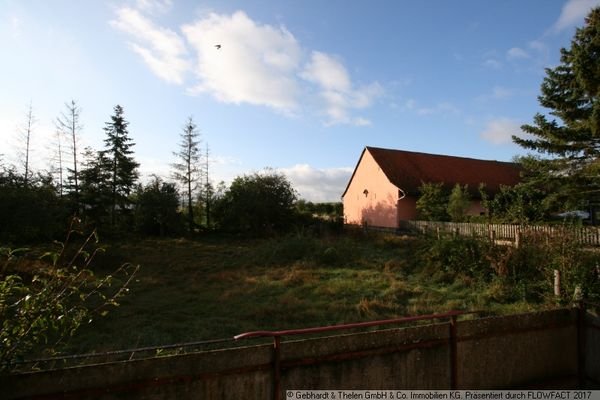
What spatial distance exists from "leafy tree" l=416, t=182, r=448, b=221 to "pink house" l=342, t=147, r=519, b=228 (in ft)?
7.05

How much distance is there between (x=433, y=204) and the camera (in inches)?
831

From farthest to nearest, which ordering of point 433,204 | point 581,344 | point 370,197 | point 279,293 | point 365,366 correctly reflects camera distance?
point 370,197 < point 433,204 < point 279,293 < point 581,344 < point 365,366

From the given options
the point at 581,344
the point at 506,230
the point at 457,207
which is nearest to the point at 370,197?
the point at 457,207

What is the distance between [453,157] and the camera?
1200 inches

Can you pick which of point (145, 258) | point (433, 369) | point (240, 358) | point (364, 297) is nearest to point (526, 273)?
point (364, 297)

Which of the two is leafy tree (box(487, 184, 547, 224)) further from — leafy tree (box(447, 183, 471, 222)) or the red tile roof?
the red tile roof

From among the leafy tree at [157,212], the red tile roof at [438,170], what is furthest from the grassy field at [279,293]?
the red tile roof at [438,170]

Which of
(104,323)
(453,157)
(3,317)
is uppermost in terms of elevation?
(453,157)

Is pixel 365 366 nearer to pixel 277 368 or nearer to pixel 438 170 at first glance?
pixel 277 368

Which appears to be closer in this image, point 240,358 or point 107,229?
point 240,358

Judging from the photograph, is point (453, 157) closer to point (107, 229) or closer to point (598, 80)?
point (598, 80)

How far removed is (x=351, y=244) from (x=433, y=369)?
13488 mm

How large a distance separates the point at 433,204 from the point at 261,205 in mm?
11883

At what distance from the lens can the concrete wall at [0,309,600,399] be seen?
8.49 ft
